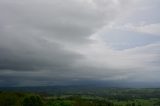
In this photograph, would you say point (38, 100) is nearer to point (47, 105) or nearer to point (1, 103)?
point (47, 105)

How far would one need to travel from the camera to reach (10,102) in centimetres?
19812

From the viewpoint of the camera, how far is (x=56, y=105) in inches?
7234

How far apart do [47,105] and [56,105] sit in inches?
329

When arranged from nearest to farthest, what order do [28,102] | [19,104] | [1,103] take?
[28,102] → [19,104] → [1,103]

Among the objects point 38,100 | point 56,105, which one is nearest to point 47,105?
point 56,105

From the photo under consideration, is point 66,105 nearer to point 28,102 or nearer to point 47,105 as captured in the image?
point 47,105

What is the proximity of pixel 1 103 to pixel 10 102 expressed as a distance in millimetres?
5647

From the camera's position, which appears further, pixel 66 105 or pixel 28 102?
pixel 66 105

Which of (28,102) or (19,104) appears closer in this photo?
(28,102)

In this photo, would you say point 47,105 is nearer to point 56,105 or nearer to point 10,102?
point 56,105

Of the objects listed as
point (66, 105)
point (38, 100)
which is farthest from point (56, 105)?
point (38, 100)

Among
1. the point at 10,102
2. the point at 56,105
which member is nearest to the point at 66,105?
the point at 56,105

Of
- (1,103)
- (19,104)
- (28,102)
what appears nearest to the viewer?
(28,102)

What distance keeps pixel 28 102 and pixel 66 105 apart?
27848mm
